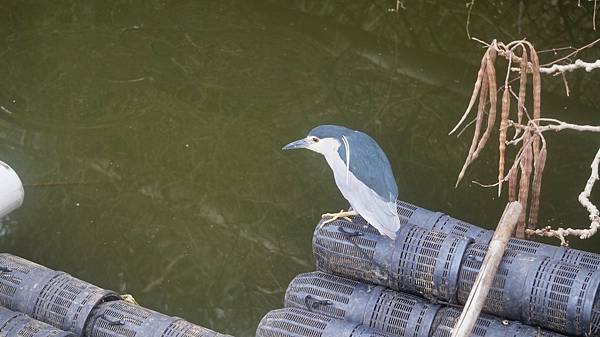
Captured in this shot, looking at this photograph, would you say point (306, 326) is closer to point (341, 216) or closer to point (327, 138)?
point (341, 216)

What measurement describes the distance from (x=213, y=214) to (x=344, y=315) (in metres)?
1.80

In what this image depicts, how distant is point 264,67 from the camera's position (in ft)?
19.4

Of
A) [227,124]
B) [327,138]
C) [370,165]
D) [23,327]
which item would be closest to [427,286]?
[370,165]

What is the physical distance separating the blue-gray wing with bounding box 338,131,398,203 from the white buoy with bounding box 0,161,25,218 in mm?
1644

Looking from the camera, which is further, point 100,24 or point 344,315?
point 100,24

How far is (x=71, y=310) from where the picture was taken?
11.8ft

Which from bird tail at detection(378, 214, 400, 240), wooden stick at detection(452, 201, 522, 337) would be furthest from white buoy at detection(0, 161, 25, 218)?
wooden stick at detection(452, 201, 522, 337)

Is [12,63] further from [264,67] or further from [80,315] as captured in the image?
[80,315]

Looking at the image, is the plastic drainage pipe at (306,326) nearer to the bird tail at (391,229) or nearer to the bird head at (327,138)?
the bird tail at (391,229)

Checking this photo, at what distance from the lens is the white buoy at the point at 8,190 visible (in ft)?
13.8

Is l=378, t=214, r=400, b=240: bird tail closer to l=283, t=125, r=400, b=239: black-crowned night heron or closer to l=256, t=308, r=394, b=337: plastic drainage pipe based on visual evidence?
l=283, t=125, r=400, b=239: black-crowned night heron

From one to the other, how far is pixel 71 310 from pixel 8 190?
2.94 feet

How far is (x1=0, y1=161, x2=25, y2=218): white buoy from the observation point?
13.8 feet

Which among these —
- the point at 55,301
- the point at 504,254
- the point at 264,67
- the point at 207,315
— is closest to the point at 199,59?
the point at 264,67
